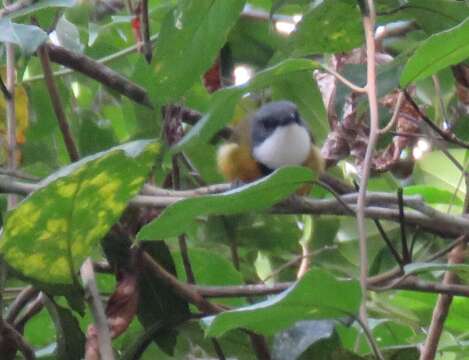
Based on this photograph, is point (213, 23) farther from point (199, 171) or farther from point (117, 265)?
point (199, 171)

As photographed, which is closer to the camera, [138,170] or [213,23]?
[138,170]

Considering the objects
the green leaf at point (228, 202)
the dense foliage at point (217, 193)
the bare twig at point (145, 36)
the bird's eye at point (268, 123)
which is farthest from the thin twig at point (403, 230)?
the bird's eye at point (268, 123)

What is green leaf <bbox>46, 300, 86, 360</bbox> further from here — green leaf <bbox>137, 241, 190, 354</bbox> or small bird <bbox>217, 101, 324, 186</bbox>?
small bird <bbox>217, 101, 324, 186</bbox>

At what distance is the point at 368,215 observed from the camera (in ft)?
4.08

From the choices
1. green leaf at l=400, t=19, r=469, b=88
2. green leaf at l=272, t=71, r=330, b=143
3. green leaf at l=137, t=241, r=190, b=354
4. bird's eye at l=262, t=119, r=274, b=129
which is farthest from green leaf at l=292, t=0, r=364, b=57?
bird's eye at l=262, t=119, r=274, b=129

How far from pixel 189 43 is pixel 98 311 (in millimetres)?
323

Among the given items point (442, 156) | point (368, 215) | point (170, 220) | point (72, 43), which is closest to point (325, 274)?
point (170, 220)

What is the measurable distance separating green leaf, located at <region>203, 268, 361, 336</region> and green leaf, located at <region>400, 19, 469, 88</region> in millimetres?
315

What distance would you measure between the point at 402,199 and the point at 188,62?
0.29m

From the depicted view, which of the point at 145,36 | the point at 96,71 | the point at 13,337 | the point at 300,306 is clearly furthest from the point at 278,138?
the point at 300,306

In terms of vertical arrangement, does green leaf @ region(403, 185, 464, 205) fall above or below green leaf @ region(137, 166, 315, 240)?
below

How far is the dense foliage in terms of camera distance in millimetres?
1063

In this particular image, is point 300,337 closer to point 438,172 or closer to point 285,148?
point 438,172

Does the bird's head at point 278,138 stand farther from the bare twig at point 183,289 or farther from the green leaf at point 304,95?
the bare twig at point 183,289
